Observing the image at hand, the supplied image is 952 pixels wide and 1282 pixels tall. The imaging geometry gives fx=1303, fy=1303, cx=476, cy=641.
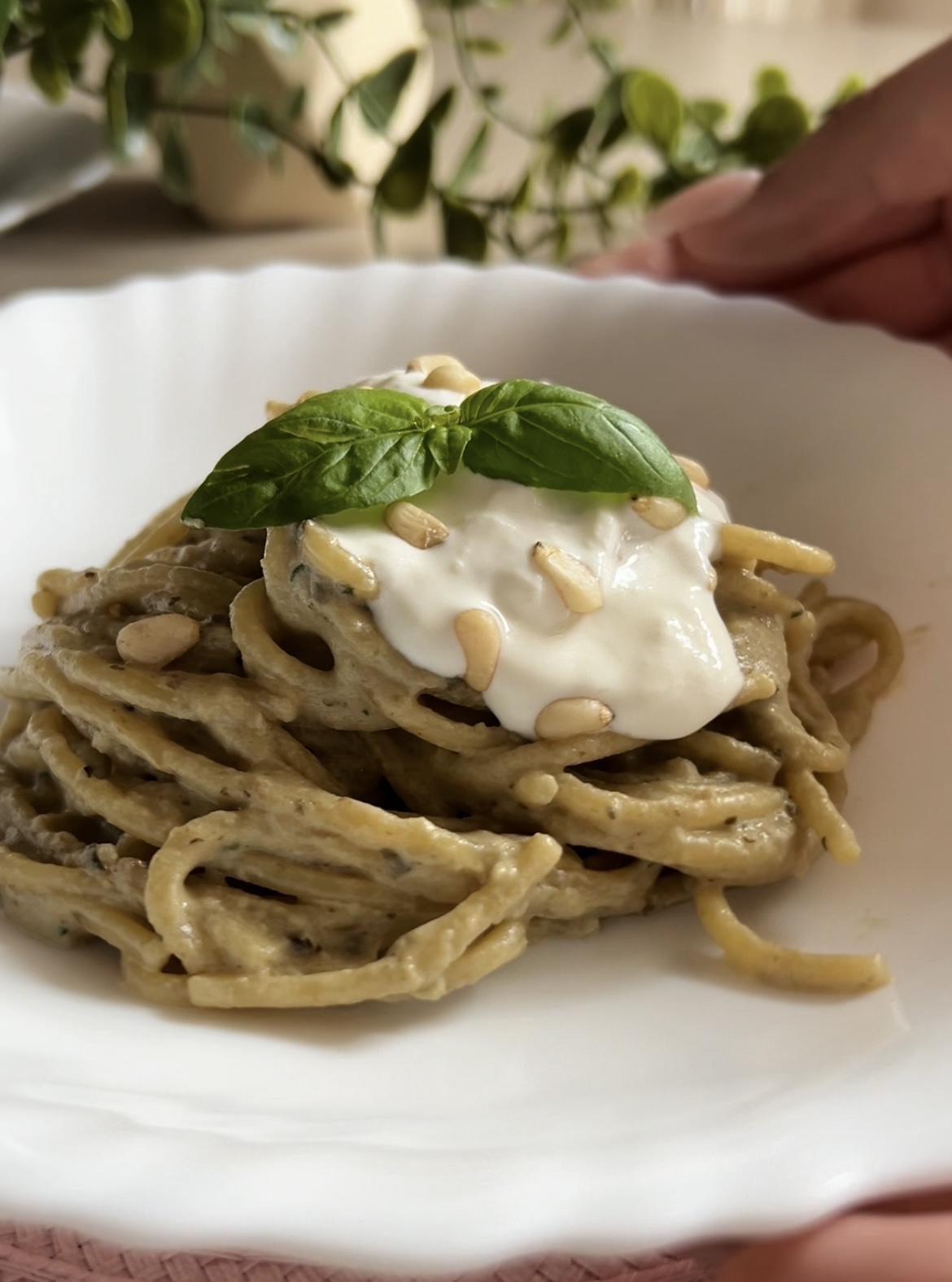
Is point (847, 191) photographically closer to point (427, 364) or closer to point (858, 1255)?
point (427, 364)

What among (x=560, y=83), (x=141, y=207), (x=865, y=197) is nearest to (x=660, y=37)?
(x=560, y=83)

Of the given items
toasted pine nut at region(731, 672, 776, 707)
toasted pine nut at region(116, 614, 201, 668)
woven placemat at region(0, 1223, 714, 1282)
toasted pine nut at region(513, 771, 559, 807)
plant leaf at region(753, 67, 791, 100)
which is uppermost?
plant leaf at region(753, 67, 791, 100)

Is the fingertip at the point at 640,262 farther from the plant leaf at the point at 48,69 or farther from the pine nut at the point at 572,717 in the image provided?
the pine nut at the point at 572,717

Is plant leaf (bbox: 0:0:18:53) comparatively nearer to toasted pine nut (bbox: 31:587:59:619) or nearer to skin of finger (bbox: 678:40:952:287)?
toasted pine nut (bbox: 31:587:59:619)

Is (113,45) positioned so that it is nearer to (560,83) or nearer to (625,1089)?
(625,1089)

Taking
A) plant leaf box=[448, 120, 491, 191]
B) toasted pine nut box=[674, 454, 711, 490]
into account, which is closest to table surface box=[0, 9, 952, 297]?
plant leaf box=[448, 120, 491, 191]

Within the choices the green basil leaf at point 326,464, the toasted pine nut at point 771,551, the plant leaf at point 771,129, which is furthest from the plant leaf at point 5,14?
the plant leaf at point 771,129
